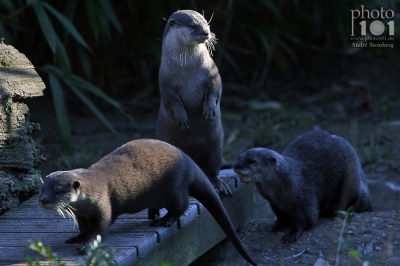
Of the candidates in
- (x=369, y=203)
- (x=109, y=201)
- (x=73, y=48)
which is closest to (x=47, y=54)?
(x=73, y=48)

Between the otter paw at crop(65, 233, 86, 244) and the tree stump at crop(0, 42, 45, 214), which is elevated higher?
the tree stump at crop(0, 42, 45, 214)

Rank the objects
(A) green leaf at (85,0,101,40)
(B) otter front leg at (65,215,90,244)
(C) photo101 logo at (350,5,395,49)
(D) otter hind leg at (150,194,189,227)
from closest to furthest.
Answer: (B) otter front leg at (65,215,90,244), (D) otter hind leg at (150,194,189,227), (A) green leaf at (85,0,101,40), (C) photo101 logo at (350,5,395,49)

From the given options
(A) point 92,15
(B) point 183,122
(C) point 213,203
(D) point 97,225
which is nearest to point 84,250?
(D) point 97,225

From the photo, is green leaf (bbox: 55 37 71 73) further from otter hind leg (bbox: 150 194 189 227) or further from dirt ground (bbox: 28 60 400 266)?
otter hind leg (bbox: 150 194 189 227)

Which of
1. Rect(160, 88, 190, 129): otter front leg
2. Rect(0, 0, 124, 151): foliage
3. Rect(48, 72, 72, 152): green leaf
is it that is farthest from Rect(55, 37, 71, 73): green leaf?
Rect(160, 88, 190, 129): otter front leg

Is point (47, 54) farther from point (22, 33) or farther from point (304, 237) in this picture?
point (304, 237)

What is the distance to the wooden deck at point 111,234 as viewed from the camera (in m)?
2.86

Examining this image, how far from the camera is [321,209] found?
438 centimetres

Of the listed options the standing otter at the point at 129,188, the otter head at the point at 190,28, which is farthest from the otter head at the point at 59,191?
the otter head at the point at 190,28

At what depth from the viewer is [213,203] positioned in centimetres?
332

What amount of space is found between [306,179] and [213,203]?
3.55 ft

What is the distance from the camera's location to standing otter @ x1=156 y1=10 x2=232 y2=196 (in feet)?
12.8

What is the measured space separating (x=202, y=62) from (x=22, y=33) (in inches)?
122

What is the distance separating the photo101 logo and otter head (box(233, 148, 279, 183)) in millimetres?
3396
